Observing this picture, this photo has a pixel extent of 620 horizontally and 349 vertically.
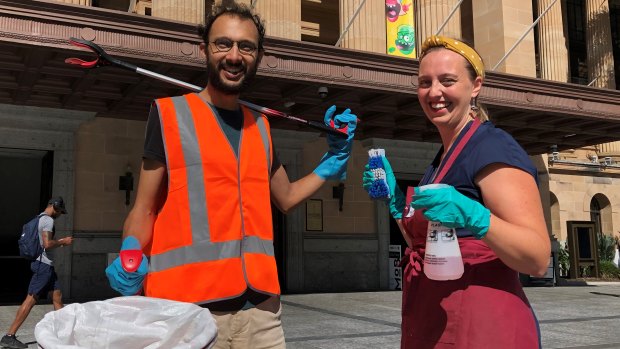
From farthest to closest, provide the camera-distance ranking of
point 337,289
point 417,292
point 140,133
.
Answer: point 337,289 < point 140,133 < point 417,292

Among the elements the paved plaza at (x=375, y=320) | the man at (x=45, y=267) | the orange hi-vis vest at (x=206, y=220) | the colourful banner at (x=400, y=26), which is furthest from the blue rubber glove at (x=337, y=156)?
the colourful banner at (x=400, y=26)

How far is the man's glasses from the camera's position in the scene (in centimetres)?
245

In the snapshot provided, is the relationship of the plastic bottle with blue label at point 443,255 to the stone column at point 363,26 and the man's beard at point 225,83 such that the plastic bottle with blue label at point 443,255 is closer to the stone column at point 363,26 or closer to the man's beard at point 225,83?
the man's beard at point 225,83

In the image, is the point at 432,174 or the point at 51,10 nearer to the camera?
the point at 432,174

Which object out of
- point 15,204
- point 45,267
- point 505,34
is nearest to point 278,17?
point 505,34

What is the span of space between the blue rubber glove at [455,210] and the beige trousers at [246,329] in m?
0.84

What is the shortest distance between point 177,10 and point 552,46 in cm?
1686

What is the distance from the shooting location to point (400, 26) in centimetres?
1575

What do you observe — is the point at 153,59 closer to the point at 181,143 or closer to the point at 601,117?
the point at 181,143

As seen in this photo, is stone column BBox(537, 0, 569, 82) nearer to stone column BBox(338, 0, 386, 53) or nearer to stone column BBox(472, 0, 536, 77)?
stone column BBox(472, 0, 536, 77)

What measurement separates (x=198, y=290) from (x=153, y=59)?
8503mm

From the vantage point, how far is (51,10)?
30.6 ft

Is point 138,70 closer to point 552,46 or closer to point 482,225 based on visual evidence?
point 482,225

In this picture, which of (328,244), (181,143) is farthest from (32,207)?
(181,143)
